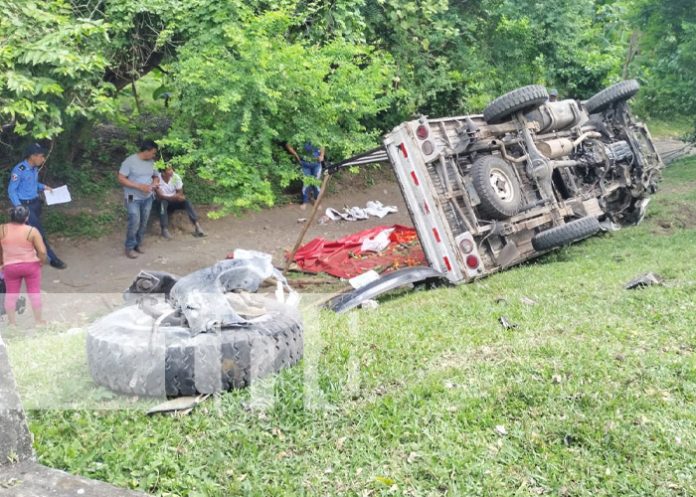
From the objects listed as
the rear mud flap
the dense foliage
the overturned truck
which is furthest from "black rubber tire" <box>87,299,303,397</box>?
the dense foliage

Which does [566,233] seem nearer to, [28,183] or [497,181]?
[497,181]

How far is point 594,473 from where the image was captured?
3447mm

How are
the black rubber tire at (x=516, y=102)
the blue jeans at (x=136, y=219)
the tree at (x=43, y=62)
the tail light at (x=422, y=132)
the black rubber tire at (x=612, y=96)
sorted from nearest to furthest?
1. the tree at (x=43, y=62)
2. the tail light at (x=422, y=132)
3. the black rubber tire at (x=516, y=102)
4. the blue jeans at (x=136, y=219)
5. the black rubber tire at (x=612, y=96)

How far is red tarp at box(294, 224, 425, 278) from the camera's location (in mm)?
9672

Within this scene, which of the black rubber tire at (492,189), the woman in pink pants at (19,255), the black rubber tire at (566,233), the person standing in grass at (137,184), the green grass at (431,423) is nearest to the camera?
the green grass at (431,423)

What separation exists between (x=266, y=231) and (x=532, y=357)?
8.67 m

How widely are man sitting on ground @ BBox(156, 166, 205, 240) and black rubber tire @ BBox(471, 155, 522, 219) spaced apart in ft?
15.7

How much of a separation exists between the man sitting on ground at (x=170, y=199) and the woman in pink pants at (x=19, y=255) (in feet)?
11.7

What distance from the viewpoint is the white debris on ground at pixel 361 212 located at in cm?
1355

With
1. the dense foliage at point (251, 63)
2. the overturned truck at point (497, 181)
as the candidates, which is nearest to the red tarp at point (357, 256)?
the dense foliage at point (251, 63)

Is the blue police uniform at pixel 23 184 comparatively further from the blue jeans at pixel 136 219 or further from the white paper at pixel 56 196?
the blue jeans at pixel 136 219

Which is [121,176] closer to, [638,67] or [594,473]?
[594,473]

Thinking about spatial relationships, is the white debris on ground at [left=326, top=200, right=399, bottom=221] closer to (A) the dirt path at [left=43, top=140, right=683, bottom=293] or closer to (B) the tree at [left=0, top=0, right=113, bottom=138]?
(A) the dirt path at [left=43, top=140, right=683, bottom=293]

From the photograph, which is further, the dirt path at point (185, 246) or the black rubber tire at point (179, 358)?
the dirt path at point (185, 246)
